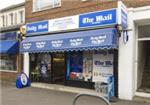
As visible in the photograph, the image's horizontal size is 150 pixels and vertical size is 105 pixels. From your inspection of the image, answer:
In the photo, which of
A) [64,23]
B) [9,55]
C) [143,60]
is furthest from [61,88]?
[9,55]

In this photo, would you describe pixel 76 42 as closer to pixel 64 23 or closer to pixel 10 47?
pixel 64 23

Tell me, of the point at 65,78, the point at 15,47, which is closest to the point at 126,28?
the point at 65,78

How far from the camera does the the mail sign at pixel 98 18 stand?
11.8 meters

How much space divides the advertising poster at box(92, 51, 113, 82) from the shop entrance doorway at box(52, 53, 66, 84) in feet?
7.72

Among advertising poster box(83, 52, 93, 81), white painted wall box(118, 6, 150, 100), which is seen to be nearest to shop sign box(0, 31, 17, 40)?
advertising poster box(83, 52, 93, 81)

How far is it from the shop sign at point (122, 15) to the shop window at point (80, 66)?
9.23 ft

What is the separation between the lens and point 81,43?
1230 cm

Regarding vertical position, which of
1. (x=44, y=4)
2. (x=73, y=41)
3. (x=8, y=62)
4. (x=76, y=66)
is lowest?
(x=76, y=66)

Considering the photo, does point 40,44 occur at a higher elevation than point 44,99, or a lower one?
higher

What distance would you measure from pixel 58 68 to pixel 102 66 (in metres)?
3.30

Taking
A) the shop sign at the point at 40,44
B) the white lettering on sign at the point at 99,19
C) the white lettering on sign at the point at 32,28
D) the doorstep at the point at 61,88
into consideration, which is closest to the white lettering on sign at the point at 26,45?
the shop sign at the point at 40,44

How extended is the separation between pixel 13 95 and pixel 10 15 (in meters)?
9.60

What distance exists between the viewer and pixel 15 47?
1750 cm

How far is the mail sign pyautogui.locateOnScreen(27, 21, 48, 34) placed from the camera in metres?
15.2
